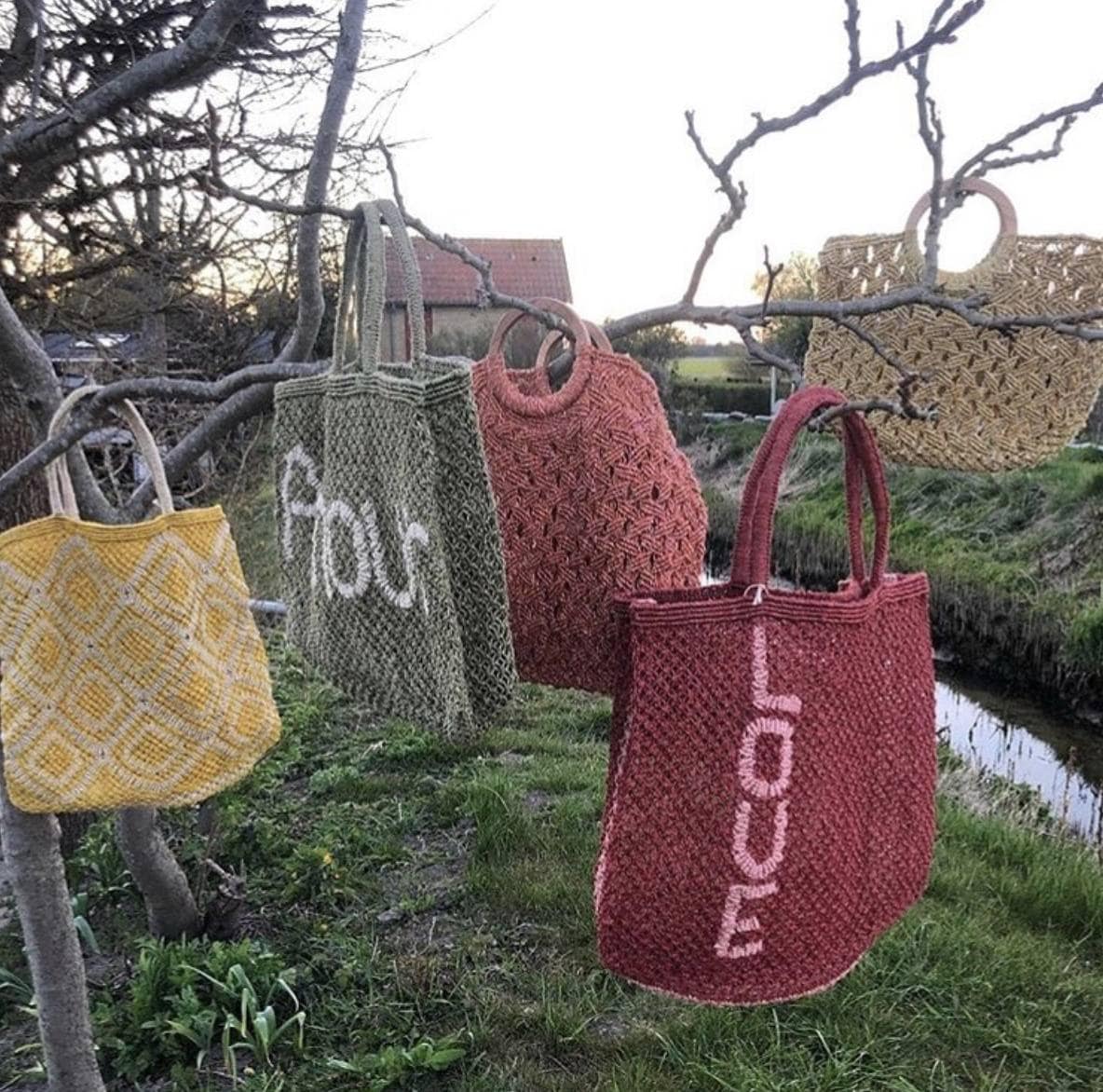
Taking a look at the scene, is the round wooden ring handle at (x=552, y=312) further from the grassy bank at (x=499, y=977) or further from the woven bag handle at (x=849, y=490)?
the grassy bank at (x=499, y=977)

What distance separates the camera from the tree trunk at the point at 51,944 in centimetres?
184

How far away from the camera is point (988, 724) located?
7.17 meters

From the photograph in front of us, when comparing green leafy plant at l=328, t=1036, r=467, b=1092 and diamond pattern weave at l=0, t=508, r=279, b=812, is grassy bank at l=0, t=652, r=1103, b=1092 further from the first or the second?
diamond pattern weave at l=0, t=508, r=279, b=812

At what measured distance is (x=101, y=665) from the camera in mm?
1161

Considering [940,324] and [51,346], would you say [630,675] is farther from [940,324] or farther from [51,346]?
[51,346]

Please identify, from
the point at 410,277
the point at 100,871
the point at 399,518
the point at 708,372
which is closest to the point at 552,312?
the point at 410,277

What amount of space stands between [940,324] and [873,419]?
0.48ft

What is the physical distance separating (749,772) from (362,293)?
68 centimetres

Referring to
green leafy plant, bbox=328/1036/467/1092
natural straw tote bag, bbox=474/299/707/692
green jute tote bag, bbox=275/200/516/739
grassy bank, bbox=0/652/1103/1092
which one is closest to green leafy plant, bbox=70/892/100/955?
grassy bank, bbox=0/652/1103/1092

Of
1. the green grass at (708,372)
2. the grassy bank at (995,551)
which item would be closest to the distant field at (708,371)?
the green grass at (708,372)

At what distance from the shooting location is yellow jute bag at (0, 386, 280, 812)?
3.75 feet

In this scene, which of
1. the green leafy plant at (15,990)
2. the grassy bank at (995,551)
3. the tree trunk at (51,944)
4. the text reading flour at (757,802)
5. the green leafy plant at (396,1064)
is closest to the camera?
the text reading flour at (757,802)

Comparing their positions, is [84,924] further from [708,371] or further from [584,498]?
[708,371]

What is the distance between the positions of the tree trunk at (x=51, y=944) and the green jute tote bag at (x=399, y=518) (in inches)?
35.4
